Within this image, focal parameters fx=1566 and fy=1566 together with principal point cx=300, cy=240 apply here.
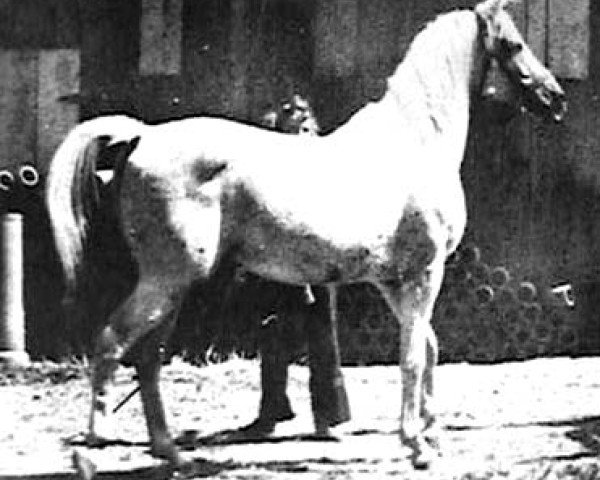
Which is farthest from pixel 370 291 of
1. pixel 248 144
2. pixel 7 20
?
pixel 248 144

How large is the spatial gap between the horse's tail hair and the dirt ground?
3.15ft

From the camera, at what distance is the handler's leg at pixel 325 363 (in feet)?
27.4

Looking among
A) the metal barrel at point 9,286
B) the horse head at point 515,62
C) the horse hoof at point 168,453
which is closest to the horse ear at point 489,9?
the horse head at point 515,62

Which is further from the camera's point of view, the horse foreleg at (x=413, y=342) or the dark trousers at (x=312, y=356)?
the dark trousers at (x=312, y=356)

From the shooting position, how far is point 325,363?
27.6ft

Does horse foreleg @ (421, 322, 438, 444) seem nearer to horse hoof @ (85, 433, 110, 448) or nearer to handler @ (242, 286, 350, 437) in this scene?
handler @ (242, 286, 350, 437)

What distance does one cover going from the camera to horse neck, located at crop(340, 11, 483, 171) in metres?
7.67

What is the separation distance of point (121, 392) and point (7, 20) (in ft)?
9.00

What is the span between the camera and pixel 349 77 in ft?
A: 34.8

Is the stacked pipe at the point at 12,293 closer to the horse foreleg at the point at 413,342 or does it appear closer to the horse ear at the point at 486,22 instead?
the horse foreleg at the point at 413,342

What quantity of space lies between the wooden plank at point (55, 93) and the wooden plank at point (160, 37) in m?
0.47

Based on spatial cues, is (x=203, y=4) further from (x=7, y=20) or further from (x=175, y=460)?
(x=175, y=460)

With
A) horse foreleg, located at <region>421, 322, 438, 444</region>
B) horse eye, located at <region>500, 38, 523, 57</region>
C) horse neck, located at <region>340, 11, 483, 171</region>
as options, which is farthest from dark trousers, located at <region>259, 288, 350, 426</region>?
horse eye, located at <region>500, 38, 523, 57</region>

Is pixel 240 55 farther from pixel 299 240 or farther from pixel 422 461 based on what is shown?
pixel 422 461
